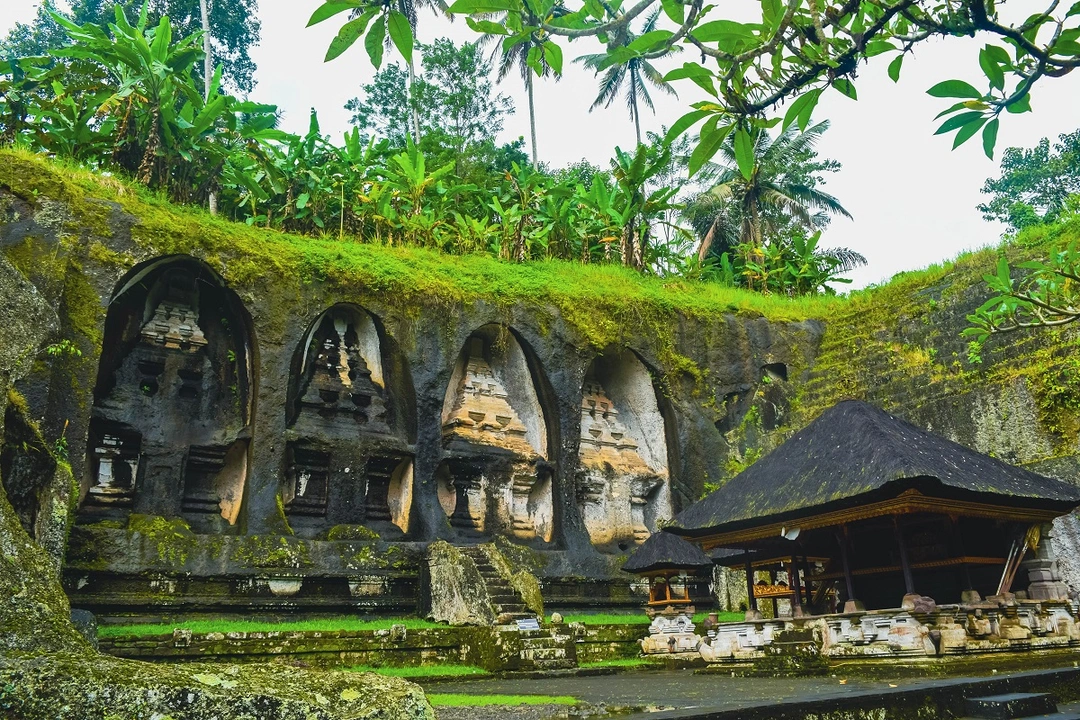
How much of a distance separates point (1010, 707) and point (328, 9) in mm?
4413

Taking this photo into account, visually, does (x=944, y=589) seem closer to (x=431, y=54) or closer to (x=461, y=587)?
(x=461, y=587)

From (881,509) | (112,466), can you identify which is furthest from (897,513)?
(112,466)

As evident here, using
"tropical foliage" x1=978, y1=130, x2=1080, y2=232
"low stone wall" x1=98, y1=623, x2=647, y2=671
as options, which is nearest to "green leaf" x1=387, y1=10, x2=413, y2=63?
"low stone wall" x1=98, y1=623, x2=647, y2=671

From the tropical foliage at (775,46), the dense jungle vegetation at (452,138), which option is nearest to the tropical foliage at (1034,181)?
the dense jungle vegetation at (452,138)

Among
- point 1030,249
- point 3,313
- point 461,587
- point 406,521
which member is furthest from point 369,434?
point 1030,249

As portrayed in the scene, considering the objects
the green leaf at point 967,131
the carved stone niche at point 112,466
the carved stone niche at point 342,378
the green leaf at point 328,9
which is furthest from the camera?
the carved stone niche at point 342,378

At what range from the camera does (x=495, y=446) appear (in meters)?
16.8

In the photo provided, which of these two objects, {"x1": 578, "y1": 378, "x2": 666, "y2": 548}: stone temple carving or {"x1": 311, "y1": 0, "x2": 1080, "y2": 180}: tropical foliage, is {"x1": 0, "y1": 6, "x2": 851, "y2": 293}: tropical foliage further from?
{"x1": 311, "y1": 0, "x2": 1080, "y2": 180}: tropical foliage

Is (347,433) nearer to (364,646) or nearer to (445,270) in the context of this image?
(445,270)

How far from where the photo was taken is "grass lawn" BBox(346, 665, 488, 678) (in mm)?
9730

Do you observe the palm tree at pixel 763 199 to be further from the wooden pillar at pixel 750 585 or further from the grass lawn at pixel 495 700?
the grass lawn at pixel 495 700

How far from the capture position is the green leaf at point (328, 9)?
2.12 m

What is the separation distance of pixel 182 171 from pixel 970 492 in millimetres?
14313

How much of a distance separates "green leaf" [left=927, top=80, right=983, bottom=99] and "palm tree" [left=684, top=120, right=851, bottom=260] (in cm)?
2597
